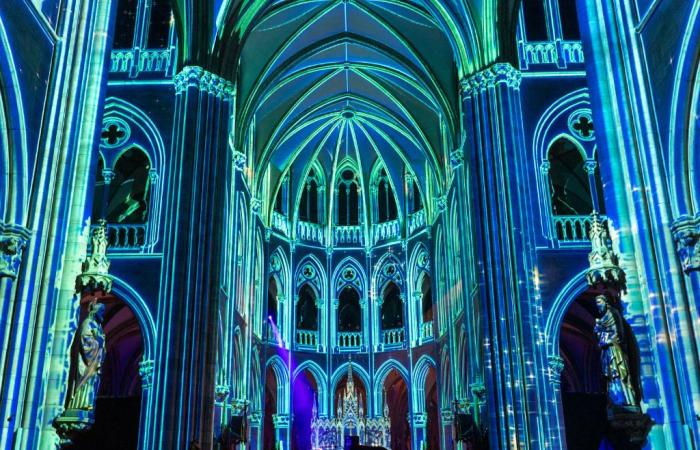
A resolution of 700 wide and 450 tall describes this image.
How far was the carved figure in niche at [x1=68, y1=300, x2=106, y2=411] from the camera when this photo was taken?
391 inches

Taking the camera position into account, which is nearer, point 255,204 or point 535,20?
point 535,20

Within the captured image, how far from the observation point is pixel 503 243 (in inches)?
747

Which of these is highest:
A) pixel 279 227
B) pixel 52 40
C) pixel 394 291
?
pixel 279 227

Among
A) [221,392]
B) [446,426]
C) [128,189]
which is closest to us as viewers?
[221,392]

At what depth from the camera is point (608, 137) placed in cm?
1132

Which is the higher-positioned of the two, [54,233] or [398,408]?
[398,408]

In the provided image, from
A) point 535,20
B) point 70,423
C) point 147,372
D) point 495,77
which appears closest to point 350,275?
point 535,20

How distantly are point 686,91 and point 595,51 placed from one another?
6.38 ft

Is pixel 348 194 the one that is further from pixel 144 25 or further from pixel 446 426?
pixel 144 25

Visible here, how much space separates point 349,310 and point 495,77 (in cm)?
1762

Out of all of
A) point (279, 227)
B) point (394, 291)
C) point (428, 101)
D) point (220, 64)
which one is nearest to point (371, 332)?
point (394, 291)

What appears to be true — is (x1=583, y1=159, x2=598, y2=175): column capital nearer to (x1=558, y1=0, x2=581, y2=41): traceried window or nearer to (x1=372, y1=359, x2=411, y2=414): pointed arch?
(x1=558, y1=0, x2=581, y2=41): traceried window

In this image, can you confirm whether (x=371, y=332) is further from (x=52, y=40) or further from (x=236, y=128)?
(x=52, y=40)

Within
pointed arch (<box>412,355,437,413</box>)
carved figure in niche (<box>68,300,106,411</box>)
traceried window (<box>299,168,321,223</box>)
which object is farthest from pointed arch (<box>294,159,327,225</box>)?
carved figure in niche (<box>68,300,106,411</box>)
